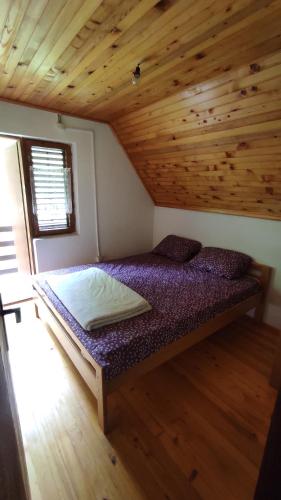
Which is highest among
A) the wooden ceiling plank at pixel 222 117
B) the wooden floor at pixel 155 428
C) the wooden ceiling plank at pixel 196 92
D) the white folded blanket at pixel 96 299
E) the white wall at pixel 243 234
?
the wooden ceiling plank at pixel 196 92

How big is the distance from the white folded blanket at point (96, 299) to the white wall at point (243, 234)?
1468 millimetres

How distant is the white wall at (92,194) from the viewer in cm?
245

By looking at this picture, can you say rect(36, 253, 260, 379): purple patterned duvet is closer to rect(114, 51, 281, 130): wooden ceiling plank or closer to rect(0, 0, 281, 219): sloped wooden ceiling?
rect(0, 0, 281, 219): sloped wooden ceiling

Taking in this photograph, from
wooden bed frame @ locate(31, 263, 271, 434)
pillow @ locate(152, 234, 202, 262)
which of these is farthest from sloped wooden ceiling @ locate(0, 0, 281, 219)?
wooden bed frame @ locate(31, 263, 271, 434)

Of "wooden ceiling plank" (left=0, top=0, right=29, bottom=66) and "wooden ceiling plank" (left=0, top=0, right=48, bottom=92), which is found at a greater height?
"wooden ceiling plank" (left=0, top=0, right=48, bottom=92)

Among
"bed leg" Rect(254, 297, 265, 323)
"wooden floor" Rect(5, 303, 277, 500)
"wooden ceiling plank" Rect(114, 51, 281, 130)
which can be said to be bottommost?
"wooden floor" Rect(5, 303, 277, 500)

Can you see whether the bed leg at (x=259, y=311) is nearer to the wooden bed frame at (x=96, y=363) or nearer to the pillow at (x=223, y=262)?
the wooden bed frame at (x=96, y=363)

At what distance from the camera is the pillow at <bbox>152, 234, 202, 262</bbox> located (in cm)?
301

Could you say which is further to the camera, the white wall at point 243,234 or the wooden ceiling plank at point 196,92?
the white wall at point 243,234

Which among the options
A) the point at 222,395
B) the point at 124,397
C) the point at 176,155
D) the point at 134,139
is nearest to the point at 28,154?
the point at 134,139

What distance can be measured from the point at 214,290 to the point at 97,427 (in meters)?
1.40

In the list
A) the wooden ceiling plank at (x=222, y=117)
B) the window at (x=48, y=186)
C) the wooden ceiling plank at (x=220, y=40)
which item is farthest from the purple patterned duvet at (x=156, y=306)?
the wooden ceiling plank at (x=220, y=40)

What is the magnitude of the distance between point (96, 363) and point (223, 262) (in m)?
1.75

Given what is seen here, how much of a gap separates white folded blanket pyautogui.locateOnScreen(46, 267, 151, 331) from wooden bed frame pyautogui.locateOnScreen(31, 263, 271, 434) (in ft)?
0.45
